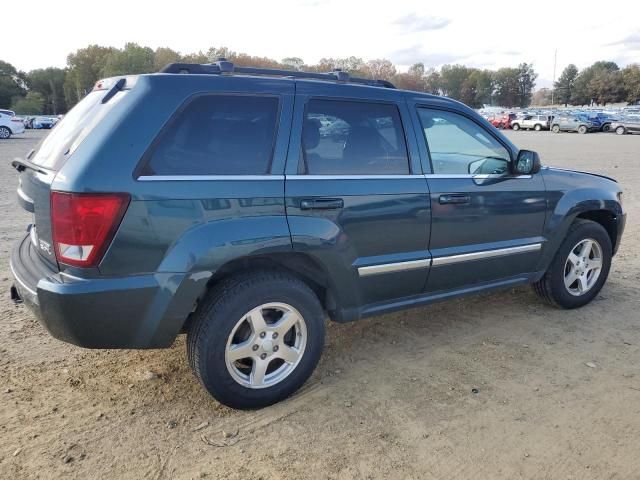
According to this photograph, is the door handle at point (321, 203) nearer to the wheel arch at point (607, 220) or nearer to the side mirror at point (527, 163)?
the side mirror at point (527, 163)

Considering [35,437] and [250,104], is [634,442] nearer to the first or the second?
[250,104]

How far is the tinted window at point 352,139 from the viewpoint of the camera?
3.15 meters

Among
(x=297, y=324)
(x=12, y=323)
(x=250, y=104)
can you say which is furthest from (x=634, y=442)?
(x=12, y=323)

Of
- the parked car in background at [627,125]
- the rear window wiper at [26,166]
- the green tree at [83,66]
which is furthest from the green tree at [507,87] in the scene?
the rear window wiper at [26,166]

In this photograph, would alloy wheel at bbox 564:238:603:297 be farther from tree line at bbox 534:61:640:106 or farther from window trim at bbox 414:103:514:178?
tree line at bbox 534:61:640:106

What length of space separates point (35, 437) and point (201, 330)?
1.04 m

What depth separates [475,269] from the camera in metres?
3.91

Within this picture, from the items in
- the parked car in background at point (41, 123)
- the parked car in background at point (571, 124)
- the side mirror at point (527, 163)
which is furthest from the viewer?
the parked car in background at point (41, 123)

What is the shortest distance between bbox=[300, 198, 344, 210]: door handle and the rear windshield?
1.14 metres

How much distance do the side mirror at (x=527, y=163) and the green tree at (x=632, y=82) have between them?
92243 mm

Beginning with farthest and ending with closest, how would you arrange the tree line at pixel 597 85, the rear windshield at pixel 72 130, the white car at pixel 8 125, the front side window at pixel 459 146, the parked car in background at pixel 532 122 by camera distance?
the tree line at pixel 597 85 < the parked car in background at pixel 532 122 < the white car at pixel 8 125 < the front side window at pixel 459 146 < the rear windshield at pixel 72 130

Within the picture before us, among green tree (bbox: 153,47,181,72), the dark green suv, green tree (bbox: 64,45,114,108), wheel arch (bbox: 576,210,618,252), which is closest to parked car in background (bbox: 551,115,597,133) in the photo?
wheel arch (bbox: 576,210,618,252)

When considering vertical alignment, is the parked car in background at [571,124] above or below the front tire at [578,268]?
above

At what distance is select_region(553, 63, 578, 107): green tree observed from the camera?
104562mm
